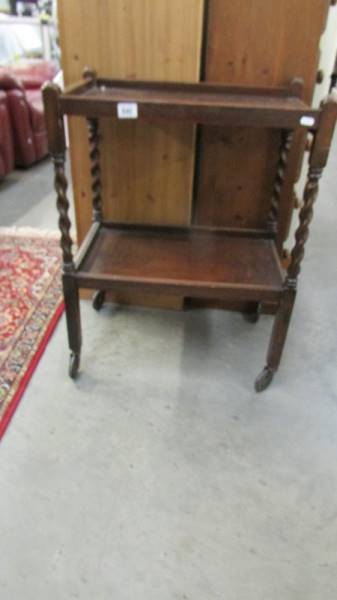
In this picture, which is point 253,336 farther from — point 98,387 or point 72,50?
point 72,50

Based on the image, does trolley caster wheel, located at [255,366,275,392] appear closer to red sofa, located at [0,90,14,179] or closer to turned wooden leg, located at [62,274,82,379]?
turned wooden leg, located at [62,274,82,379]

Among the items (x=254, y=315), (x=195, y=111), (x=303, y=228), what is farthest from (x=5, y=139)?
(x=303, y=228)

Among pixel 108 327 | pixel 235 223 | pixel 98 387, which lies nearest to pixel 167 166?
pixel 235 223

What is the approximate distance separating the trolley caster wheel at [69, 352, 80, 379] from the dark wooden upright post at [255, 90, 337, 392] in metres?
0.63

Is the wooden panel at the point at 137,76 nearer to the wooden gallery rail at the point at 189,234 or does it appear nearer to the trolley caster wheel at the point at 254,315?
the wooden gallery rail at the point at 189,234

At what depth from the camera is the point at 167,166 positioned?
166cm

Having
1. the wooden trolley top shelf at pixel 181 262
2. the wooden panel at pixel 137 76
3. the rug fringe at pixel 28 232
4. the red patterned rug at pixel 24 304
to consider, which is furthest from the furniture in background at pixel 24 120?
the wooden trolley top shelf at pixel 181 262

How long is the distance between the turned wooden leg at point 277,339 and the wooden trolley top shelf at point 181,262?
39mm

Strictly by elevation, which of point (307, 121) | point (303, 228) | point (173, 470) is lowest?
point (173, 470)

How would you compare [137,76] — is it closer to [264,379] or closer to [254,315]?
[254,315]

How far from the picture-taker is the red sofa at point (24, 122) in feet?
10.4

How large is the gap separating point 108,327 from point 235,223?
2.20ft

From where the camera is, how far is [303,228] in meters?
1.29

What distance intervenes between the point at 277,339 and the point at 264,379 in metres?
0.16
